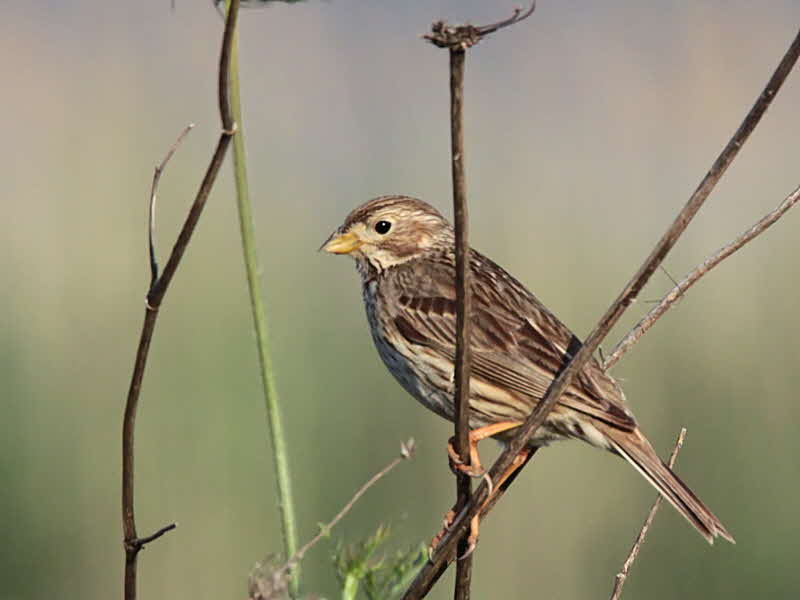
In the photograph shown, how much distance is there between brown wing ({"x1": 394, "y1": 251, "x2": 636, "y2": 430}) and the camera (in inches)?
131

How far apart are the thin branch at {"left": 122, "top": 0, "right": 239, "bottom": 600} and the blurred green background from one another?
186 centimetres

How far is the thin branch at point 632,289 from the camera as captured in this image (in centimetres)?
227

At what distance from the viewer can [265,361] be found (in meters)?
2.65

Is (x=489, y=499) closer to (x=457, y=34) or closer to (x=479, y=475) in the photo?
(x=479, y=475)

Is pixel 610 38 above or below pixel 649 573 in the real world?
above

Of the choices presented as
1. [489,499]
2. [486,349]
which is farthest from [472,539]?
[486,349]

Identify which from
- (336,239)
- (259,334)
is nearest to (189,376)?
(336,239)

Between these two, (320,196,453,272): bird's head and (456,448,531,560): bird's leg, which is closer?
(456,448,531,560): bird's leg

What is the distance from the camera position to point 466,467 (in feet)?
8.16

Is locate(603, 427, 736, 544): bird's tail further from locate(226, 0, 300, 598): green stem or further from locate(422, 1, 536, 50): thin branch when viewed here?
locate(422, 1, 536, 50): thin branch

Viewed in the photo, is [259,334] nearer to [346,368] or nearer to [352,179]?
[346,368]

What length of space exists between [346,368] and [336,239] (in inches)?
59.7

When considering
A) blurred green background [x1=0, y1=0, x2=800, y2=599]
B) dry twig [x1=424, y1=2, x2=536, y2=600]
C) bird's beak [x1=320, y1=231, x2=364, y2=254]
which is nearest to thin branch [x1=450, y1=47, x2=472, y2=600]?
dry twig [x1=424, y1=2, x2=536, y2=600]

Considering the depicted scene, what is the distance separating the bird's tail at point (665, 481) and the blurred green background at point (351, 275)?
3.93 ft
